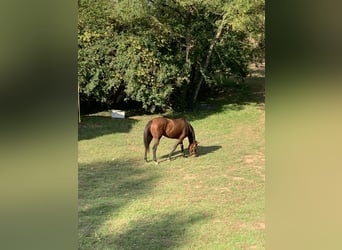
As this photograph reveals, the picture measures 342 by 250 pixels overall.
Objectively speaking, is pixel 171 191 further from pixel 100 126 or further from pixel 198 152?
pixel 100 126

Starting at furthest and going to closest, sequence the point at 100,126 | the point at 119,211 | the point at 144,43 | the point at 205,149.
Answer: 1. the point at 144,43
2. the point at 100,126
3. the point at 205,149
4. the point at 119,211

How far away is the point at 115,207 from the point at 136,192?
2.07 ft

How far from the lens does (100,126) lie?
9531mm

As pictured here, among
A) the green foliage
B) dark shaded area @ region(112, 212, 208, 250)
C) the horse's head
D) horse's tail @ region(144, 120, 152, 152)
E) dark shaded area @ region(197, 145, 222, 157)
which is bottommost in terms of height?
dark shaded area @ region(112, 212, 208, 250)

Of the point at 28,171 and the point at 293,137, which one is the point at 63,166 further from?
the point at 293,137

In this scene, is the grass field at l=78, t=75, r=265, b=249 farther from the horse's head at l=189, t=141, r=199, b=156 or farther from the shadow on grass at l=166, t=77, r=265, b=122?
the shadow on grass at l=166, t=77, r=265, b=122

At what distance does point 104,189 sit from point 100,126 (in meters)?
4.34

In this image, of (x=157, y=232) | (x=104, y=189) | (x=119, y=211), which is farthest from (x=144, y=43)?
(x=157, y=232)

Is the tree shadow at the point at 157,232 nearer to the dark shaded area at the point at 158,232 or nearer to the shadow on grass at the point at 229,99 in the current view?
the dark shaded area at the point at 158,232

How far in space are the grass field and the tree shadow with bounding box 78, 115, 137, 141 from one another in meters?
0.02

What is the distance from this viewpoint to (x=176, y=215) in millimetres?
4508

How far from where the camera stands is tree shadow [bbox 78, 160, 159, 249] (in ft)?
13.7

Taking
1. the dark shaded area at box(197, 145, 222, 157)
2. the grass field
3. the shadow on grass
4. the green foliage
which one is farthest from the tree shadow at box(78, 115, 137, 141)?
the dark shaded area at box(197, 145, 222, 157)

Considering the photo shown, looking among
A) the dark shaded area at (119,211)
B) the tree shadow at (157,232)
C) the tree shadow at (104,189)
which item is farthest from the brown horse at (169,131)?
the tree shadow at (157,232)
